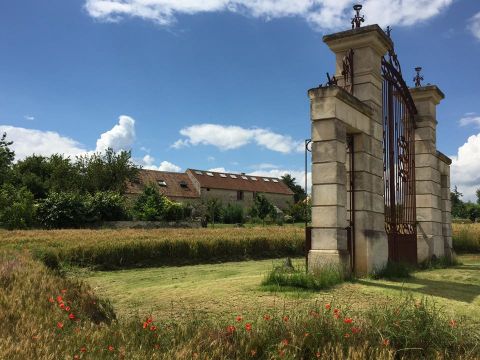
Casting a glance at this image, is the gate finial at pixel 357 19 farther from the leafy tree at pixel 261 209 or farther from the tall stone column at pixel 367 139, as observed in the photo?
the leafy tree at pixel 261 209

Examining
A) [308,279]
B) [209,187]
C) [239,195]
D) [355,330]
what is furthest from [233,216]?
[355,330]

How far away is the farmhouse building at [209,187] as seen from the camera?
56438 millimetres

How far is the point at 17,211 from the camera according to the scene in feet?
90.7

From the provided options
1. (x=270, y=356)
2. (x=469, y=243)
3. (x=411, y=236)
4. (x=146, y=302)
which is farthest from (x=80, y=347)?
(x=469, y=243)

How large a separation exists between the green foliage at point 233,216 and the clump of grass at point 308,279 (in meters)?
39.9

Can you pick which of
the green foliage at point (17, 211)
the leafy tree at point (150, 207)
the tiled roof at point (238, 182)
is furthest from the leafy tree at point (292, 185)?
the green foliage at point (17, 211)

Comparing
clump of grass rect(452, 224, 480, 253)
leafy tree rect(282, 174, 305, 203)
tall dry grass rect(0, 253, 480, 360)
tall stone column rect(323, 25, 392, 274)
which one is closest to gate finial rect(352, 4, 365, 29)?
tall stone column rect(323, 25, 392, 274)

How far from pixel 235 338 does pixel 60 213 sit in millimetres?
27556

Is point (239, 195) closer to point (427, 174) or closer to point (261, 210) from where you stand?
point (261, 210)

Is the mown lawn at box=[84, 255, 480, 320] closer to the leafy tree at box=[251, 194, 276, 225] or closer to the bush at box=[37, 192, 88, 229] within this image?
the bush at box=[37, 192, 88, 229]

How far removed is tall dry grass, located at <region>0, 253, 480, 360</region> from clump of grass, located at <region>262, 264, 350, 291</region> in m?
3.15

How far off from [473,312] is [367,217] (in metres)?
3.54

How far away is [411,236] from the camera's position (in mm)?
13719

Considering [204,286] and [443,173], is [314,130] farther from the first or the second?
[443,173]
